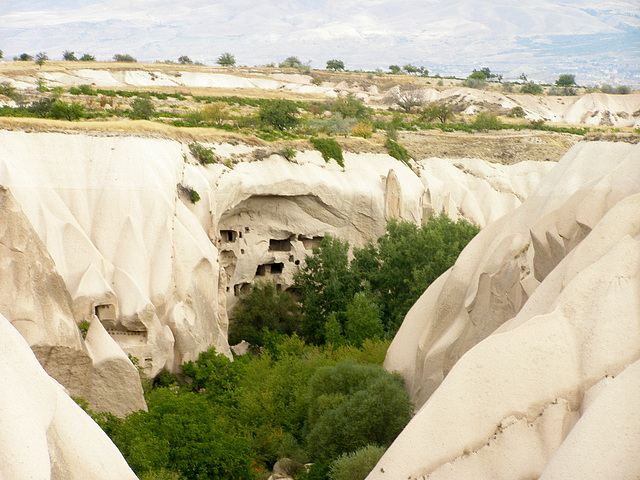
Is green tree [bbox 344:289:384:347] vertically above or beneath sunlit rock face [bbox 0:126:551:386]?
beneath

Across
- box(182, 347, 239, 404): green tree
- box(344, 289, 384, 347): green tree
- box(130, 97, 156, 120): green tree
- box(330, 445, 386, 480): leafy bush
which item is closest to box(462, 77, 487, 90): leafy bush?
box(130, 97, 156, 120): green tree

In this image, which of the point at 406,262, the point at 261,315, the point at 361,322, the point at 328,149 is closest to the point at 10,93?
the point at 328,149

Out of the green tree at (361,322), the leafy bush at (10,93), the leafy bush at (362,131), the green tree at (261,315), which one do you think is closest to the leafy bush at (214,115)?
the leafy bush at (362,131)

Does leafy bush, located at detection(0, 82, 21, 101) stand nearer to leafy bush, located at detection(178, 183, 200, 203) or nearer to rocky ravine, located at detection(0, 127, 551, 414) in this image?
rocky ravine, located at detection(0, 127, 551, 414)

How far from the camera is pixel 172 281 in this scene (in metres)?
24.7

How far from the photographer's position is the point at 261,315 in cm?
3041

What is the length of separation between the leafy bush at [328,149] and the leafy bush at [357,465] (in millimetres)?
22452

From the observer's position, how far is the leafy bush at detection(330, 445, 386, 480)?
44.8 ft

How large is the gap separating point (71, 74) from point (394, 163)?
3743 centimetres

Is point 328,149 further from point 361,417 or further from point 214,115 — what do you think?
point 361,417

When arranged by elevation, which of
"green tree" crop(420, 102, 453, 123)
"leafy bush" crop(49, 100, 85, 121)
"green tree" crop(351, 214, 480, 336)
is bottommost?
"green tree" crop(351, 214, 480, 336)

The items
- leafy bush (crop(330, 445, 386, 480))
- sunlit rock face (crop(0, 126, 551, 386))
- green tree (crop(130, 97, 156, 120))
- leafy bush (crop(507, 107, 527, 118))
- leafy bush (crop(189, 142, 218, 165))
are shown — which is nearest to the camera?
leafy bush (crop(330, 445, 386, 480))

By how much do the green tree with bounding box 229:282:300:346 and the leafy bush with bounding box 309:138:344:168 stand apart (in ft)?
23.4

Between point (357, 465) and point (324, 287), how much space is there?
1770 cm
